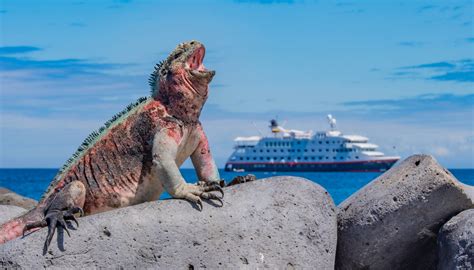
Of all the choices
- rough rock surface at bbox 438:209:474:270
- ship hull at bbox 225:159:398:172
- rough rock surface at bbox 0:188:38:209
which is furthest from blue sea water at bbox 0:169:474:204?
rough rock surface at bbox 438:209:474:270

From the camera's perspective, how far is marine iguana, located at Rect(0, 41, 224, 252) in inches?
324

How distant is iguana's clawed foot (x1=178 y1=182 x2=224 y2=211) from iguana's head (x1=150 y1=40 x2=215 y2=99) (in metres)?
0.93

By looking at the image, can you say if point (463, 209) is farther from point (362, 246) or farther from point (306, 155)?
point (306, 155)

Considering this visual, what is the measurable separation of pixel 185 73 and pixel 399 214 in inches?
101

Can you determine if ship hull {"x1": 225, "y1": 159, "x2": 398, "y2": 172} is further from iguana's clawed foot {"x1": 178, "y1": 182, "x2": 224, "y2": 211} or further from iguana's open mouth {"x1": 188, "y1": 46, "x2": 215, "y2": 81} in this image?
iguana's clawed foot {"x1": 178, "y1": 182, "x2": 224, "y2": 211}

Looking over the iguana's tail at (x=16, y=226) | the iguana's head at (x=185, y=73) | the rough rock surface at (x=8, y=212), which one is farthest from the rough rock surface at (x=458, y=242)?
the rough rock surface at (x=8, y=212)

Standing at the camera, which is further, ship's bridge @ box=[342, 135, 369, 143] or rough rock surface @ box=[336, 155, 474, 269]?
ship's bridge @ box=[342, 135, 369, 143]

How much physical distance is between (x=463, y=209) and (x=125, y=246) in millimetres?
3521

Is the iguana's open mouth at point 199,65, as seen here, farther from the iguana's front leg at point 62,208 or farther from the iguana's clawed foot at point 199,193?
the iguana's front leg at point 62,208

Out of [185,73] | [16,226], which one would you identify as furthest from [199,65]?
[16,226]

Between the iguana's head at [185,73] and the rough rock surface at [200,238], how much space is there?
108 centimetres

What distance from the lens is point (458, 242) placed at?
8.39 meters

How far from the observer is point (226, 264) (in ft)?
25.7

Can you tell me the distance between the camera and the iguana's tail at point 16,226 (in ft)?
27.3
